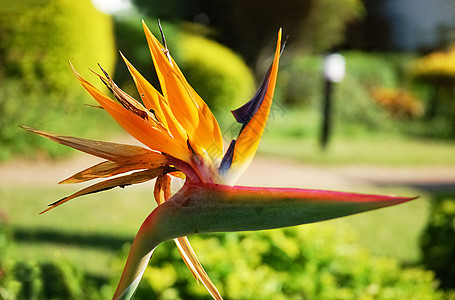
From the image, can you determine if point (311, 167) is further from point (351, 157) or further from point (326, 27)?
point (326, 27)

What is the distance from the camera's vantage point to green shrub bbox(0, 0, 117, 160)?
4207 mm

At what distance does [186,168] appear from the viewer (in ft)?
1.31

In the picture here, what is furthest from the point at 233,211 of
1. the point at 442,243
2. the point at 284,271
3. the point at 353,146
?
the point at 353,146

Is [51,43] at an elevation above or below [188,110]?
above

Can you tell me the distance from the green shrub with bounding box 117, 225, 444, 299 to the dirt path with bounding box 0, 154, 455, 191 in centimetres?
204

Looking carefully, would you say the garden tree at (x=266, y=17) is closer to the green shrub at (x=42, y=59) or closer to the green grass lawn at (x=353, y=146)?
the green shrub at (x=42, y=59)

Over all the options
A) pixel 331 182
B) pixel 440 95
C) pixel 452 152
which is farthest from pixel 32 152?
pixel 440 95

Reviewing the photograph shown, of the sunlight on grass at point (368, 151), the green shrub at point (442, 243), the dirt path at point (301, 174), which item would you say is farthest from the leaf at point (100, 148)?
the sunlight on grass at point (368, 151)

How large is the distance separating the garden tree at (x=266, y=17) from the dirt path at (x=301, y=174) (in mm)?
2394

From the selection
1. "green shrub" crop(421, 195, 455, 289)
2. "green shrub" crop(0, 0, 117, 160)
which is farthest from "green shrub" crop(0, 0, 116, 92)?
"green shrub" crop(421, 195, 455, 289)

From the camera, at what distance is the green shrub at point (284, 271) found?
1343 millimetres

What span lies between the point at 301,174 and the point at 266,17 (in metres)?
4.00

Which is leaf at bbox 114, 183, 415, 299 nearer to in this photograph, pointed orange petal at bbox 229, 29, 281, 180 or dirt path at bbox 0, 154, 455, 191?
pointed orange petal at bbox 229, 29, 281, 180

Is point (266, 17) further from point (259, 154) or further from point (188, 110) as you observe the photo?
point (259, 154)
